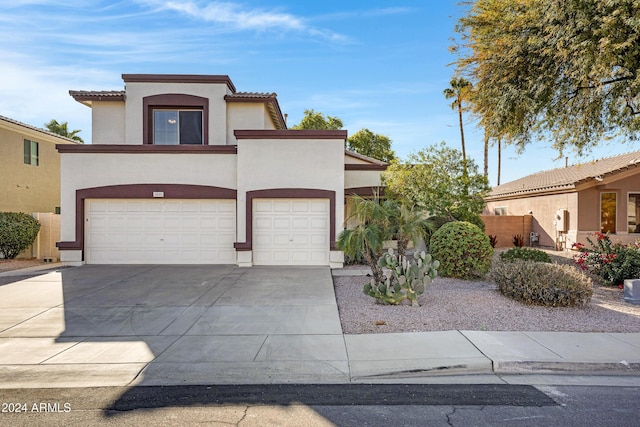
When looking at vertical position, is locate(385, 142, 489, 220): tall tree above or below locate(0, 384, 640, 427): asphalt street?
above

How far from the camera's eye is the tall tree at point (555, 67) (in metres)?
9.75

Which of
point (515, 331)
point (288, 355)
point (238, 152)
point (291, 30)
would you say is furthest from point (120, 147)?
point (515, 331)

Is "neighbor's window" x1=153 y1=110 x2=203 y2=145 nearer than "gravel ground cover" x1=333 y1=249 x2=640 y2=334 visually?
No

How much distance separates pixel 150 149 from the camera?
13.9m

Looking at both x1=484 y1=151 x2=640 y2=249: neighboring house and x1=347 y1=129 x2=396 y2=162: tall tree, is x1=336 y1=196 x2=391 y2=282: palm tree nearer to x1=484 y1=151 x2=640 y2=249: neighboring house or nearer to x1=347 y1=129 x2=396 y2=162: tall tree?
x1=484 y1=151 x2=640 y2=249: neighboring house

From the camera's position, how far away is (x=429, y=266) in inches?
339

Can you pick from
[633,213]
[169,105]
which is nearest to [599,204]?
[633,213]

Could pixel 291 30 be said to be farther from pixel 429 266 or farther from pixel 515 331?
pixel 515 331

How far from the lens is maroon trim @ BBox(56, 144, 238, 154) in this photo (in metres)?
13.9

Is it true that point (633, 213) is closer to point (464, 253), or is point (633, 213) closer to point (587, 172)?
point (587, 172)

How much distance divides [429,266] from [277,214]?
662 cm

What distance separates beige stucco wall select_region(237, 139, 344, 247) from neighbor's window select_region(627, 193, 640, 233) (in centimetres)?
1468

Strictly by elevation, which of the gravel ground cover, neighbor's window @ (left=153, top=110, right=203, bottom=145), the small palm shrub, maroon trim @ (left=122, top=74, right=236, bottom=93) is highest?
maroon trim @ (left=122, top=74, right=236, bottom=93)

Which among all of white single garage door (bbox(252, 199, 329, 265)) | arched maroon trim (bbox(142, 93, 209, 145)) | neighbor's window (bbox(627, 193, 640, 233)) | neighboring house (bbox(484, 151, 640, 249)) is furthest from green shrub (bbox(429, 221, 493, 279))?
neighbor's window (bbox(627, 193, 640, 233))
